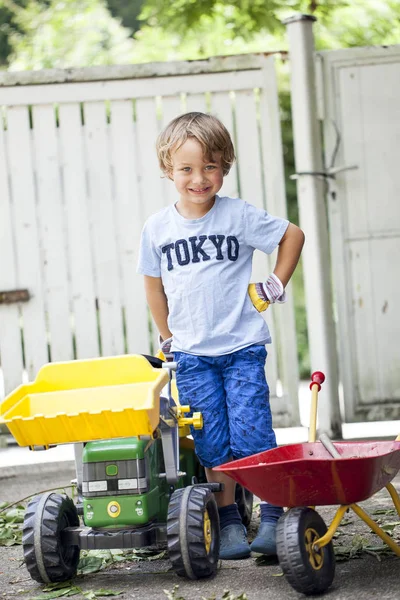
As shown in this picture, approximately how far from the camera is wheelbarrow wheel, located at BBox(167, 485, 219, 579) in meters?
3.26

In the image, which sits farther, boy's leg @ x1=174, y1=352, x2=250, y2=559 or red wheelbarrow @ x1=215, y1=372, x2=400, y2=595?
boy's leg @ x1=174, y1=352, x2=250, y2=559

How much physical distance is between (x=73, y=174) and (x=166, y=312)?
202 centimetres

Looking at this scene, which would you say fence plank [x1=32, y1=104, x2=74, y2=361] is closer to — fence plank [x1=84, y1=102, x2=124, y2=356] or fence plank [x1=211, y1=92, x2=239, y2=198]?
fence plank [x1=84, y1=102, x2=124, y2=356]

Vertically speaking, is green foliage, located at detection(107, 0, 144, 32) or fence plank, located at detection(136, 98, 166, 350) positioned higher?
green foliage, located at detection(107, 0, 144, 32)

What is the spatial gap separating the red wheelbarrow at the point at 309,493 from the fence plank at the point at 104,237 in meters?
2.75

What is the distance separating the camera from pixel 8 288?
19.2 feet

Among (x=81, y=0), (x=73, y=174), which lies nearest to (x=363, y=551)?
(x=73, y=174)

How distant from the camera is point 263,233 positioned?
12.7 ft

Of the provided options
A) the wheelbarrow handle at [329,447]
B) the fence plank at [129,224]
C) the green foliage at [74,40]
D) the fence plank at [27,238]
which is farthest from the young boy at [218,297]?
the green foliage at [74,40]

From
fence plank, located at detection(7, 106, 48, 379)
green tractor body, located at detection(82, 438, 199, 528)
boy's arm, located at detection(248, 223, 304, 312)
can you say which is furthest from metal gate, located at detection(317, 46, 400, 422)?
green tractor body, located at detection(82, 438, 199, 528)

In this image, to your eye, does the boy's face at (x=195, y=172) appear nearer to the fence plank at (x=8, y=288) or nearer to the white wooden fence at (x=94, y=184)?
the white wooden fence at (x=94, y=184)

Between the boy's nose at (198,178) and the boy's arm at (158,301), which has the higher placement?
the boy's nose at (198,178)

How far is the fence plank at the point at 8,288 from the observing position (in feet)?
19.2

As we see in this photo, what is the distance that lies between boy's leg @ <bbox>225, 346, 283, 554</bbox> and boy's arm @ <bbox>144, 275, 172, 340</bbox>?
38 centimetres
